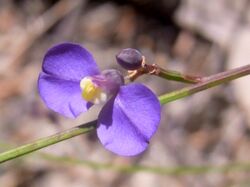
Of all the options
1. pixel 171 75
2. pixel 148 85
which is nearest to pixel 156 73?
pixel 171 75

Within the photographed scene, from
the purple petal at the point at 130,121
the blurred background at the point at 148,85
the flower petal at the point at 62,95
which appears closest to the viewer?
the purple petal at the point at 130,121

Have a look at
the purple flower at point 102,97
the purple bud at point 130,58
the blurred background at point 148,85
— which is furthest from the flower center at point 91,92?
the blurred background at point 148,85

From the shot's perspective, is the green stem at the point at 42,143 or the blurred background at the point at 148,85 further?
the blurred background at the point at 148,85

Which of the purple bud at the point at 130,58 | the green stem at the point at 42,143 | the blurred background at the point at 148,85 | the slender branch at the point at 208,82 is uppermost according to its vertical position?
the purple bud at the point at 130,58

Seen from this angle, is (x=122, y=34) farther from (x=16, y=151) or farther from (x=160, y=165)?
(x=16, y=151)

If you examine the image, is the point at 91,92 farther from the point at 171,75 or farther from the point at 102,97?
the point at 171,75

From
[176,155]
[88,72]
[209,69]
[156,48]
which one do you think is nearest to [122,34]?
[156,48]

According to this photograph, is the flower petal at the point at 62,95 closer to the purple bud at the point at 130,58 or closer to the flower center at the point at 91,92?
the flower center at the point at 91,92
